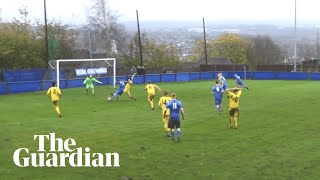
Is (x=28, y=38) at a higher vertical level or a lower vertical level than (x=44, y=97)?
higher

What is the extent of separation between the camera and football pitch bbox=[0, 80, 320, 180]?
46.1ft

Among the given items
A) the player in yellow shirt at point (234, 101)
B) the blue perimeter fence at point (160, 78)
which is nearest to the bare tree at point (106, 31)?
the blue perimeter fence at point (160, 78)

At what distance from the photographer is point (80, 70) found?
49906mm

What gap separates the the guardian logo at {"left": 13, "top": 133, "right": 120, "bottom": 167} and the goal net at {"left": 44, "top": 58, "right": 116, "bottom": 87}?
3016cm

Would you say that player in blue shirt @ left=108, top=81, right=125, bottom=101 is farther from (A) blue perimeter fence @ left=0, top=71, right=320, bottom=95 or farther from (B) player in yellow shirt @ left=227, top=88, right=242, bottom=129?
(B) player in yellow shirt @ left=227, top=88, right=242, bottom=129

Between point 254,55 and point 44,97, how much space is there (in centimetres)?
7711

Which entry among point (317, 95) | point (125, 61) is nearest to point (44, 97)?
point (317, 95)

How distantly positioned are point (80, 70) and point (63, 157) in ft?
114

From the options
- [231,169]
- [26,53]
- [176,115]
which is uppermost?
[26,53]

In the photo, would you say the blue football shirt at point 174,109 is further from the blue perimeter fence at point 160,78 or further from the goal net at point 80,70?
the goal net at point 80,70

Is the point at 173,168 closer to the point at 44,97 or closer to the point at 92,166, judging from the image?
the point at 92,166

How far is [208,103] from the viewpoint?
106 feet

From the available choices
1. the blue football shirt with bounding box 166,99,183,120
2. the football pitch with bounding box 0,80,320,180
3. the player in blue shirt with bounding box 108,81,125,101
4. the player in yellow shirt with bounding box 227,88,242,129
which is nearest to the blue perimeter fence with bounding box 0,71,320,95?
the football pitch with bounding box 0,80,320,180

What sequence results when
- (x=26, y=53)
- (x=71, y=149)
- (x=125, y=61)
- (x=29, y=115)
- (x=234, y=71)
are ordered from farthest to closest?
(x=125, y=61), (x=234, y=71), (x=26, y=53), (x=29, y=115), (x=71, y=149)
